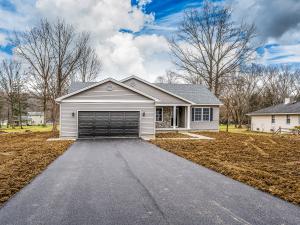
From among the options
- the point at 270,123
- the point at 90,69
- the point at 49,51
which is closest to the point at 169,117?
the point at 270,123

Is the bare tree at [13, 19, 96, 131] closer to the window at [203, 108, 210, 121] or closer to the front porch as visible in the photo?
the front porch

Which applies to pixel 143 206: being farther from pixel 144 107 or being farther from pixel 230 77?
pixel 230 77

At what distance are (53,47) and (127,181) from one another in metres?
25.1

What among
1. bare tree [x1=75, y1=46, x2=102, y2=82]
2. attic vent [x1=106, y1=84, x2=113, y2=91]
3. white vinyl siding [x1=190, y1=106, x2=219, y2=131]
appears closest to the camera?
attic vent [x1=106, y1=84, x2=113, y2=91]

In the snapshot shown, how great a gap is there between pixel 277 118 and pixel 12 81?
38.1 metres

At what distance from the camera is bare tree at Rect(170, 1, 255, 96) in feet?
101

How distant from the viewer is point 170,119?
23.8 m

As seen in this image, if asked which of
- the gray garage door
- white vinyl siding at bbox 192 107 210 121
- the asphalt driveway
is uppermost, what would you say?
white vinyl siding at bbox 192 107 210 121

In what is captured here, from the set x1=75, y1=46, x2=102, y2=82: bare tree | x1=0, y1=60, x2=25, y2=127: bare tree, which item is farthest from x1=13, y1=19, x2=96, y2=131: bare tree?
x1=0, y1=60, x2=25, y2=127: bare tree

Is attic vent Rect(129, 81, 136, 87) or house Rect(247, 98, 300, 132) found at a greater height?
attic vent Rect(129, 81, 136, 87)

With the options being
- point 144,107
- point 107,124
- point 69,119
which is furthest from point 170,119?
point 69,119

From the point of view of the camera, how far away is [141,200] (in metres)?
4.95

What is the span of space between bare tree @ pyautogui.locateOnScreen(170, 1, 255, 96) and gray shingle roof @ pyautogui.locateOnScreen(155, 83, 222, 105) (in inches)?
196

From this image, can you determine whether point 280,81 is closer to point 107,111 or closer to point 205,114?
point 205,114
